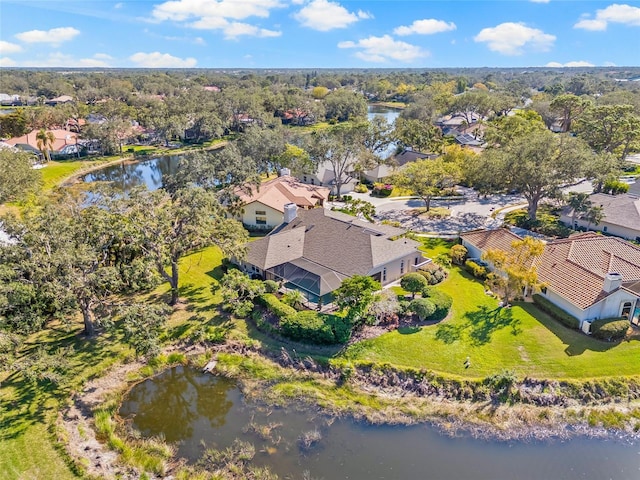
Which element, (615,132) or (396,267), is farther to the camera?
(615,132)

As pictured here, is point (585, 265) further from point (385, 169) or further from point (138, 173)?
point (138, 173)

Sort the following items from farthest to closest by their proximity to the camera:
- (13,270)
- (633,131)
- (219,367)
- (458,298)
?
(633,131) → (458,298) → (219,367) → (13,270)

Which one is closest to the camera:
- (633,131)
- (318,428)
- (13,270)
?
(318,428)

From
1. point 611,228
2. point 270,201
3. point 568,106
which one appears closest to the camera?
point 611,228

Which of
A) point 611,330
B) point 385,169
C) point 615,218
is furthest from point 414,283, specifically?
point 385,169

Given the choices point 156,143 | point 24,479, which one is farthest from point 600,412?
point 156,143

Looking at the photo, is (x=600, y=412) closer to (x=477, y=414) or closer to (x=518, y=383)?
(x=518, y=383)
